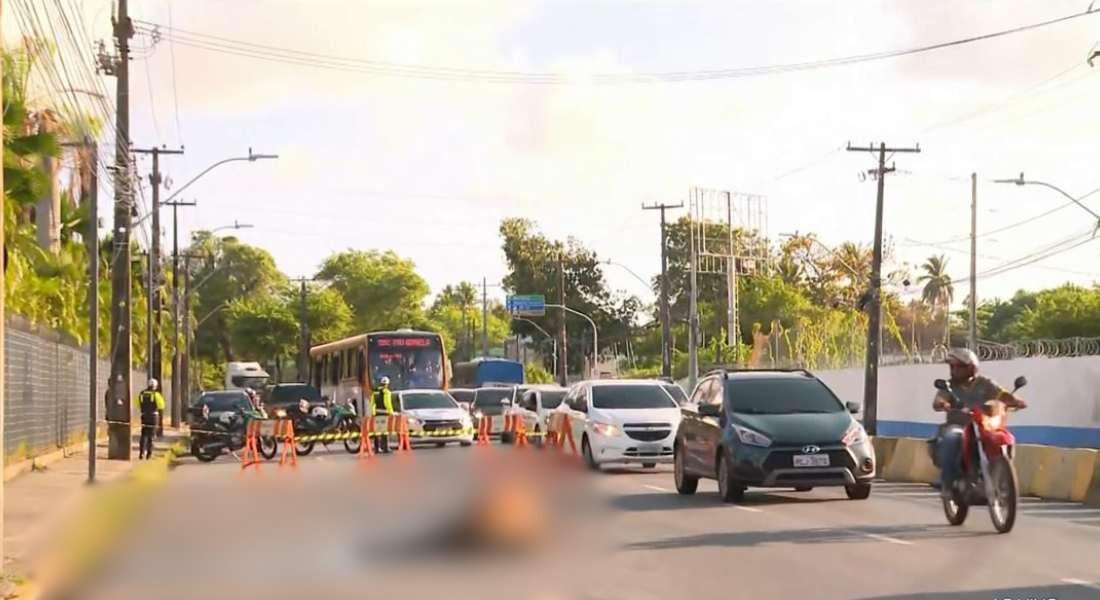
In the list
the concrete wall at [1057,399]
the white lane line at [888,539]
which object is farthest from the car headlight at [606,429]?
the concrete wall at [1057,399]

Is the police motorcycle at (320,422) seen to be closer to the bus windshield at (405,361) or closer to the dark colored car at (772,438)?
the bus windshield at (405,361)

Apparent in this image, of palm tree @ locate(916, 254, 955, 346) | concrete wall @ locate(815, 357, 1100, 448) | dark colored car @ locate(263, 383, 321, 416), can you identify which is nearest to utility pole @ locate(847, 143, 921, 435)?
concrete wall @ locate(815, 357, 1100, 448)

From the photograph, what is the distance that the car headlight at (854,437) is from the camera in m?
19.9

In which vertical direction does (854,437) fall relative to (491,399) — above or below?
above

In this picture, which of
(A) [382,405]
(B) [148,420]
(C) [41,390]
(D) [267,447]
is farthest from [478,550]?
(D) [267,447]

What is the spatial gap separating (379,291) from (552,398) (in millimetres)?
95350

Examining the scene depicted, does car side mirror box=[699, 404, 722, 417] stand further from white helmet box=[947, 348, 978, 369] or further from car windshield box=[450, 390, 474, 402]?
car windshield box=[450, 390, 474, 402]

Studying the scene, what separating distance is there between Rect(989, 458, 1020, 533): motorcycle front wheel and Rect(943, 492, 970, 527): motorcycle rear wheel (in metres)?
0.58

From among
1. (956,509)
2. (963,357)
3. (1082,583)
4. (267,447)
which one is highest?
(963,357)

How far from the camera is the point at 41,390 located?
32.7 metres

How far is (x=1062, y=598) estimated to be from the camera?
11461 mm

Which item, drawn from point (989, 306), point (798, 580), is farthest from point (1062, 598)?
point (989, 306)

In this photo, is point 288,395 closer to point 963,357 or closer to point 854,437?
point 854,437

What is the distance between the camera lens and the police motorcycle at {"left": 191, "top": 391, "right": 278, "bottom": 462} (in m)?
38.4
